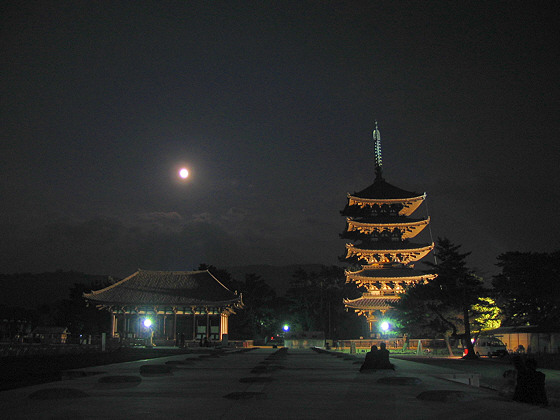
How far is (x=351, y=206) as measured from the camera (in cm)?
6506

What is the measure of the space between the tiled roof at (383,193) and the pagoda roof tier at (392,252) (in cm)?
584

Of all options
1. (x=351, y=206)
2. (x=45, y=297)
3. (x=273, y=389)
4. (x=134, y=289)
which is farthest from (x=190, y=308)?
(x=45, y=297)

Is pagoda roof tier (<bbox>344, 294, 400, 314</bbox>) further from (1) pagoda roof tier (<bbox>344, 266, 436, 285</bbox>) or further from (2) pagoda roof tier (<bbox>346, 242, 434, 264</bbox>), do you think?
(2) pagoda roof tier (<bbox>346, 242, 434, 264</bbox>)

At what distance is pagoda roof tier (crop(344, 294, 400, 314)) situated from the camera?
184 ft

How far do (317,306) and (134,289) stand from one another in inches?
1407

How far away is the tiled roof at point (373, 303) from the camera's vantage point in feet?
184

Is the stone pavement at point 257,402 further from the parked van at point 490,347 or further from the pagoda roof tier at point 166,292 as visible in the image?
the pagoda roof tier at point 166,292

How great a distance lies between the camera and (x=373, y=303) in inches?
2242

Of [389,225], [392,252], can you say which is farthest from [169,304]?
[389,225]

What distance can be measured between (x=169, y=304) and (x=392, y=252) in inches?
979

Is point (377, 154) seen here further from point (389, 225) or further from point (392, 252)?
point (392, 252)

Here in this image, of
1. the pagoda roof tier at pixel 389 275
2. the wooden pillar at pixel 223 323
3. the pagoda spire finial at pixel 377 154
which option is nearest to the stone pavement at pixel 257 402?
the wooden pillar at pixel 223 323

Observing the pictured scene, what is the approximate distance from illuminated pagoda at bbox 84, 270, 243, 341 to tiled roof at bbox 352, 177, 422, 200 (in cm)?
2056

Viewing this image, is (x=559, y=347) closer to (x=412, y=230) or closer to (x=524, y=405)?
(x=412, y=230)
